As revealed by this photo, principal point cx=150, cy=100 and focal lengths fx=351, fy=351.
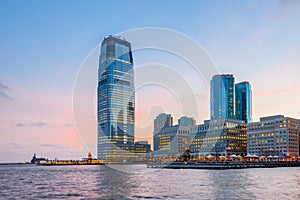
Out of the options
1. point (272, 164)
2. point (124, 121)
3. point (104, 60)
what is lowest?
point (272, 164)

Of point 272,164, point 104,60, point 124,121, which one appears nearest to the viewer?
point 104,60

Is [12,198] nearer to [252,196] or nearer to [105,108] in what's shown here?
[252,196]

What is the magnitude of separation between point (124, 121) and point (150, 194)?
61108 mm

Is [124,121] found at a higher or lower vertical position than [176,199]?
higher

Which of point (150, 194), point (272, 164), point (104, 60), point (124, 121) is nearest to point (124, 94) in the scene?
point (104, 60)

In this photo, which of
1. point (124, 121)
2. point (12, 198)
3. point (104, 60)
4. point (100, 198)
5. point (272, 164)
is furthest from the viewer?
point (272, 164)

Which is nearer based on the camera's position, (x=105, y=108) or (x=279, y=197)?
(x=279, y=197)

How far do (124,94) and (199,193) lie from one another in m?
40.5

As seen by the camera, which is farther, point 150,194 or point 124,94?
point 124,94

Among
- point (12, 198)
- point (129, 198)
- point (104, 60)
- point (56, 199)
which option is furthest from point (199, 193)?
point (104, 60)

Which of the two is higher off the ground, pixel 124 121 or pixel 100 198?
pixel 124 121

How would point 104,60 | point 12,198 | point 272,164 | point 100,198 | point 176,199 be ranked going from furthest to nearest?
point 272,164 → point 104,60 → point 12,198 → point 100,198 → point 176,199

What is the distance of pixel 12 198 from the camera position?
51844 mm

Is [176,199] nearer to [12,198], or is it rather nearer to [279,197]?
[279,197]
